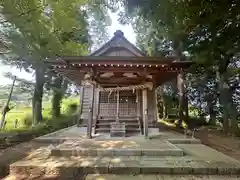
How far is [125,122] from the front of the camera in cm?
885

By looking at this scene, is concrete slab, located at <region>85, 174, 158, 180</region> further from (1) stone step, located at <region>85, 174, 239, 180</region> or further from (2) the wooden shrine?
(2) the wooden shrine

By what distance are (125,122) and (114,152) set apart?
12.0 feet

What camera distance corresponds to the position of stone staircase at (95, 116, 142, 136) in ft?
28.0

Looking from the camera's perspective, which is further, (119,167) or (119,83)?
(119,83)

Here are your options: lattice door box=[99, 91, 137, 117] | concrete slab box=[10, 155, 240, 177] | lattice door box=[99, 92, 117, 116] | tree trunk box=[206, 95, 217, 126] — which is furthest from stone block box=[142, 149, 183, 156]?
tree trunk box=[206, 95, 217, 126]

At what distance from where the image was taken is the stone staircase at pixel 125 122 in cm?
853

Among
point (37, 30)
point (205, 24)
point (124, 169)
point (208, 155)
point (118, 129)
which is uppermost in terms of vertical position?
point (37, 30)

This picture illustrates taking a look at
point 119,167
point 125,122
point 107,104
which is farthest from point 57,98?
point 119,167

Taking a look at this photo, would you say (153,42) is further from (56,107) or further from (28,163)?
(28,163)

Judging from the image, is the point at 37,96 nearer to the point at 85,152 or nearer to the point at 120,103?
the point at 120,103

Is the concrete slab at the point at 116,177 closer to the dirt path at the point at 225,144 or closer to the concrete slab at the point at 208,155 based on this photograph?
the concrete slab at the point at 208,155

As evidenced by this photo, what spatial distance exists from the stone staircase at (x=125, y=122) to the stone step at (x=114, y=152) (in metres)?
3.10

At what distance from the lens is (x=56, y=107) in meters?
15.2

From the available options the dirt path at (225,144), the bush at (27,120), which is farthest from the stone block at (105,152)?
the bush at (27,120)
